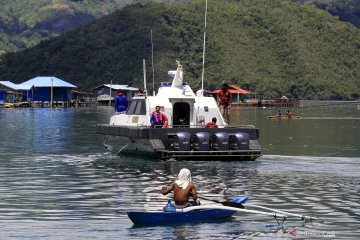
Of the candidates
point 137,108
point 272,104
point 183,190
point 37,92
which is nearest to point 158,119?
point 137,108

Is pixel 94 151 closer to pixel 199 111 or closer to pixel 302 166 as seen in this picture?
pixel 199 111

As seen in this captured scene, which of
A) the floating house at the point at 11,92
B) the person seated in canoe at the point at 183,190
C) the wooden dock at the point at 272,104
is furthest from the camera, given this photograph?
the wooden dock at the point at 272,104

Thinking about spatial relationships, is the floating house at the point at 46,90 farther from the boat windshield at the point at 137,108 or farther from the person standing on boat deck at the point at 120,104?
the boat windshield at the point at 137,108

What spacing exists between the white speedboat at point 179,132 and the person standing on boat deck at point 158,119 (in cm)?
37

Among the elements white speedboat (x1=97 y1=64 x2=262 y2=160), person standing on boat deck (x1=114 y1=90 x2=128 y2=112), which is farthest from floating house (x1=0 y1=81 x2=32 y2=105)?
white speedboat (x1=97 y1=64 x2=262 y2=160)

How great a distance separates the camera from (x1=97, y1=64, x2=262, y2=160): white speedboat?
40.8 meters

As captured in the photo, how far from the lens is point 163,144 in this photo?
134 ft

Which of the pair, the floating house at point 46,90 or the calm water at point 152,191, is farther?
the floating house at point 46,90

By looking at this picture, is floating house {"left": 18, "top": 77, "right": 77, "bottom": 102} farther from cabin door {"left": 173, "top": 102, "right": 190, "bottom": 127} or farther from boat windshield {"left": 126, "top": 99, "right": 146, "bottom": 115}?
cabin door {"left": 173, "top": 102, "right": 190, "bottom": 127}

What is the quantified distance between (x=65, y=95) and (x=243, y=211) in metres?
168

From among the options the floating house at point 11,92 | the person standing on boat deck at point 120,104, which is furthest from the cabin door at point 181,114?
the floating house at point 11,92

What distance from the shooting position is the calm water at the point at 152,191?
24.2 m

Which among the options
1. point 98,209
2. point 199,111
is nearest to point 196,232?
point 98,209

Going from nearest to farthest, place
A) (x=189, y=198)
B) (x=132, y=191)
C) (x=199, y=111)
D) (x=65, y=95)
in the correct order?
(x=189, y=198) → (x=132, y=191) → (x=199, y=111) → (x=65, y=95)
